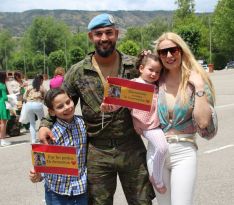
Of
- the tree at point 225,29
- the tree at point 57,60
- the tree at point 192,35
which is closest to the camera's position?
the tree at point 192,35

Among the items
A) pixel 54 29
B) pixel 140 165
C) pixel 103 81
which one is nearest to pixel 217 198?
pixel 140 165

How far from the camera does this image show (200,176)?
22.4 feet

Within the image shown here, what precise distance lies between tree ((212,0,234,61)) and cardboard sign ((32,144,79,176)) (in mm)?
71951

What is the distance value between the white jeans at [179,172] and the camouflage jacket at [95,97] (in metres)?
0.28

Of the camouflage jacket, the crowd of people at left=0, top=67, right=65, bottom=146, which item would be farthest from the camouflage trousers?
the crowd of people at left=0, top=67, right=65, bottom=146

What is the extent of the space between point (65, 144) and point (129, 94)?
603mm

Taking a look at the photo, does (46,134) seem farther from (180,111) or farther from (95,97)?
(180,111)

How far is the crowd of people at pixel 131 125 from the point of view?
343 centimetres

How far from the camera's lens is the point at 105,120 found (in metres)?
3.61

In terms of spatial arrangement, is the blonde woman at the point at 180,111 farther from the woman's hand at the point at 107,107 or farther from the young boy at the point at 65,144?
the young boy at the point at 65,144

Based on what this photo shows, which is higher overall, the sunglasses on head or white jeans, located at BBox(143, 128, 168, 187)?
the sunglasses on head

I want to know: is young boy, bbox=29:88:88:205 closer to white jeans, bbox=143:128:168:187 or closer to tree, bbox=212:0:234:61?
white jeans, bbox=143:128:168:187

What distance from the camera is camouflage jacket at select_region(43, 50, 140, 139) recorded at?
362 cm

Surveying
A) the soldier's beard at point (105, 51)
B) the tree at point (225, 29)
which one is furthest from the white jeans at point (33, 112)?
the tree at point (225, 29)
